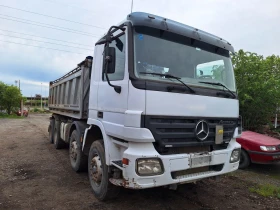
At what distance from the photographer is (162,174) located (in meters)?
2.88

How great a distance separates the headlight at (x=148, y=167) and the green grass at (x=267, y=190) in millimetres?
2622

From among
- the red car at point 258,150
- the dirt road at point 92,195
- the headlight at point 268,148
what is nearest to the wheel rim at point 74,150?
the dirt road at point 92,195

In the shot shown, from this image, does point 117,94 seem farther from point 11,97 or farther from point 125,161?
point 11,97

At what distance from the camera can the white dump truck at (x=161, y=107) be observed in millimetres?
2869

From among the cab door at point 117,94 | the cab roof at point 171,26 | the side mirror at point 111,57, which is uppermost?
the cab roof at point 171,26

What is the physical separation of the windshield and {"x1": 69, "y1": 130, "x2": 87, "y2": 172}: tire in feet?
8.99

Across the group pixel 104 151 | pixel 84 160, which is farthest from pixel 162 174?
pixel 84 160

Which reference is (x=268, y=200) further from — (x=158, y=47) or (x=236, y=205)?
(x=158, y=47)

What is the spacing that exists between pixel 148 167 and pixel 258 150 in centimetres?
411

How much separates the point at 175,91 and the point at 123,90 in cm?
69

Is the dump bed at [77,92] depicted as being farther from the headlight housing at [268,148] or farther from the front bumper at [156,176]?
the headlight housing at [268,148]

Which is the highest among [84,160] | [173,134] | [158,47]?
[158,47]

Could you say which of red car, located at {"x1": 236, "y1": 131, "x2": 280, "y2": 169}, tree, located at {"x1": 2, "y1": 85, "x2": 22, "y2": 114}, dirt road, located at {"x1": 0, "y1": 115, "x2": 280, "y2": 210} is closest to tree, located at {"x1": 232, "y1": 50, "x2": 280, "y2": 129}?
red car, located at {"x1": 236, "y1": 131, "x2": 280, "y2": 169}

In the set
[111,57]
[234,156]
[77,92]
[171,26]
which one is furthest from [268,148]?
[77,92]
